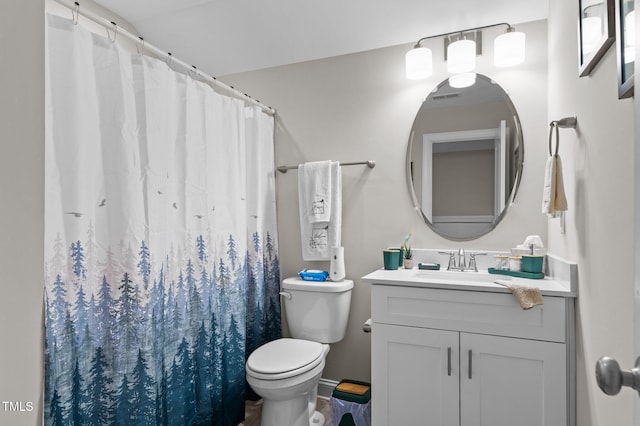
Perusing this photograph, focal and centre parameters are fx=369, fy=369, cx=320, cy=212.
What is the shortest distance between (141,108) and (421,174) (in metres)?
1.54

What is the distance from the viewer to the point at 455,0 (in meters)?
1.98

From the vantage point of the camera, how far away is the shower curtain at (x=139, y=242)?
127cm

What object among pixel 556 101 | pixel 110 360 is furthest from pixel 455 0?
Answer: pixel 110 360

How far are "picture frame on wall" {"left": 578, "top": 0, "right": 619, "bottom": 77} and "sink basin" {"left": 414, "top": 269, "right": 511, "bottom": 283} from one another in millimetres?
1047

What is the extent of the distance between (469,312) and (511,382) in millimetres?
320

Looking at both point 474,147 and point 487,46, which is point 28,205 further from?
point 487,46

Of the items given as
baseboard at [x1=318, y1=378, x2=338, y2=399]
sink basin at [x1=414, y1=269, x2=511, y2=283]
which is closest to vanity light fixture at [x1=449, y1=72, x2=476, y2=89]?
sink basin at [x1=414, y1=269, x2=511, y2=283]

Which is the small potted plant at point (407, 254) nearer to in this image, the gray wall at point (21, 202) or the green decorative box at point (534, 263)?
the green decorative box at point (534, 263)

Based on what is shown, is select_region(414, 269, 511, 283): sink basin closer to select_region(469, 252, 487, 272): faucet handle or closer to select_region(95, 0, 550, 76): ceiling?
select_region(469, 252, 487, 272): faucet handle

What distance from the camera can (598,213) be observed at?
43.1 inches

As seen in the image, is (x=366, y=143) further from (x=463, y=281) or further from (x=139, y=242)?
(x=139, y=242)

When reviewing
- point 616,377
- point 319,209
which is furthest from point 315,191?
point 616,377

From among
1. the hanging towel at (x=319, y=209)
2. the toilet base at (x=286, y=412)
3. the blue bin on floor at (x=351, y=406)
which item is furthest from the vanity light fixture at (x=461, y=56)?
the toilet base at (x=286, y=412)

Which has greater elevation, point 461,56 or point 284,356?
point 461,56
